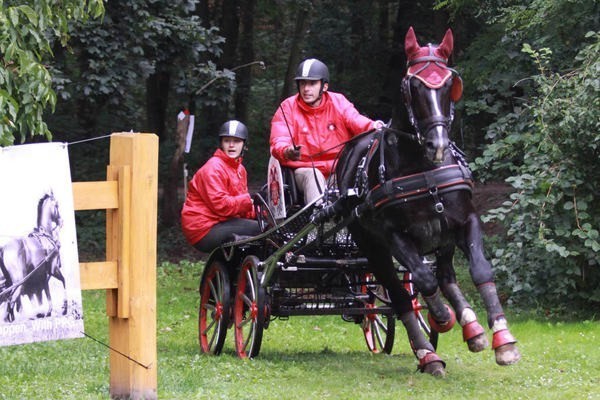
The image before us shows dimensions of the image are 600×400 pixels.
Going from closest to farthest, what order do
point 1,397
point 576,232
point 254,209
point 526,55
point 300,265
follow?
point 1,397 → point 300,265 → point 254,209 → point 576,232 → point 526,55

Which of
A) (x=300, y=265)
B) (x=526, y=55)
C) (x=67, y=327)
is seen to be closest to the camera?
(x=67, y=327)

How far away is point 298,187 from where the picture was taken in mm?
9125

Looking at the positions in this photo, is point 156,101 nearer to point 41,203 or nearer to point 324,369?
point 324,369

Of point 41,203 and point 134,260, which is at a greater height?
point 41,203

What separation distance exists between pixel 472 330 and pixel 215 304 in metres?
3.39

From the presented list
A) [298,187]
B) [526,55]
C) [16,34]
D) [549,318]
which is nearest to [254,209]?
[298,187]

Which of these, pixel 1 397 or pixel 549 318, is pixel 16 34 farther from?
pixel 549 318

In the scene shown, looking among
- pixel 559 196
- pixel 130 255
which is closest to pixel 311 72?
pixel 130 255

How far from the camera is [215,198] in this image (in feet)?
31.6

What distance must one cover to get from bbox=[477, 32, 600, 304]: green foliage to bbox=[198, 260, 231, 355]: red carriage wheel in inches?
127

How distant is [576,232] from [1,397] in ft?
21.2

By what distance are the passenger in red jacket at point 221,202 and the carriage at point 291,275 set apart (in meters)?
0.17

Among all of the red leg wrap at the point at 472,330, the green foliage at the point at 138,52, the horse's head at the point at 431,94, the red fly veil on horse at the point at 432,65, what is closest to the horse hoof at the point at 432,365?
the red leg wrap at the point at 472,330

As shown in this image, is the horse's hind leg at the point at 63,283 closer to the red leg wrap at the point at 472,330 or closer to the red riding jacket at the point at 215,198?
the red leg wrap at the point at 472,330
